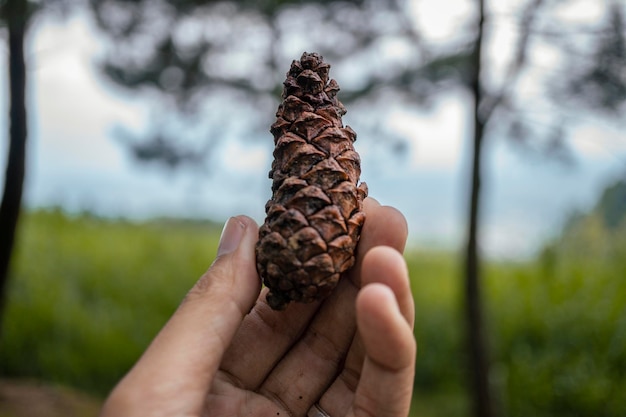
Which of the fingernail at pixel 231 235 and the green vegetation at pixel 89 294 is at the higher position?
the fingernail at pixel 231 235

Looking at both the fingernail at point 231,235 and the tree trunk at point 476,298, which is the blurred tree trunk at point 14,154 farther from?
the tree trunk at point 476,298

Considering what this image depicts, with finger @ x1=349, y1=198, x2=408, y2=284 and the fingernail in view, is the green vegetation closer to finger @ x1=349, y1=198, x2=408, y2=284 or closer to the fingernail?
the fingernail

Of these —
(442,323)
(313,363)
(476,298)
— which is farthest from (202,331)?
(442,323)

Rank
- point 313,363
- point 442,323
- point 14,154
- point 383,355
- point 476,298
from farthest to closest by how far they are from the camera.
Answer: point 442,323, point 476,298, point 14,154, point 313,363, point 383,355

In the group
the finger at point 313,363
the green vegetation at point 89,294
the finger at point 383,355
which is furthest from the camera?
the green vegetation at point 89,294

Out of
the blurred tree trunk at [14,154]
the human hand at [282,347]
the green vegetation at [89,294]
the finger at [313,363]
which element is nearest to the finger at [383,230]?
the human hand at [282,347]

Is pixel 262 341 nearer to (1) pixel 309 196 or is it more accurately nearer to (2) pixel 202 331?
(2) pixel 202 331
